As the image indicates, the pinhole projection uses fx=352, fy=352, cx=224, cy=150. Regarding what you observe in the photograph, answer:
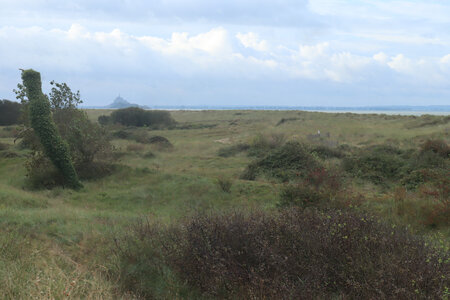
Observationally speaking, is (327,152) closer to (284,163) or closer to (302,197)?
(284,163)

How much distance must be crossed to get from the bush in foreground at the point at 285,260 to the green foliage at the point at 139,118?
5480cm

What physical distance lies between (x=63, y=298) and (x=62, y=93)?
16.6 metres

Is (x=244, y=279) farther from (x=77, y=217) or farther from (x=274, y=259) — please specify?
(x=77, y=217)

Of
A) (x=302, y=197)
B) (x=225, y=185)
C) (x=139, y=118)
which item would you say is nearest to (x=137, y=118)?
(x=139, y=118)

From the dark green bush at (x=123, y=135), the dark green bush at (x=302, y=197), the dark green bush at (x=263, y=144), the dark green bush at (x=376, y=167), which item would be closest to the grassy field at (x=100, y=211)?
the dark green bush at (x=302, y=197)

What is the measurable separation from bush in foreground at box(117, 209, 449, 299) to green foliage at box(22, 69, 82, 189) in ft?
34.6

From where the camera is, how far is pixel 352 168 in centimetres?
1691

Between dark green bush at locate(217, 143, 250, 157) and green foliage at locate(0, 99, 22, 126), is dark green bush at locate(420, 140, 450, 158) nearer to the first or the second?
dark green bush at locate(217, 143, 250, 157)

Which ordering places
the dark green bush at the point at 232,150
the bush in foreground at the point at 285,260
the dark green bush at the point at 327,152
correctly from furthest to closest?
1. the dark green bush at the point at 232,150
2. the dark green bush at the point at 327,152
3. the bush in foreground at the point at 285,260

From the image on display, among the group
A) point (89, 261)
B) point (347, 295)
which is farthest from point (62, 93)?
point (347, 295)

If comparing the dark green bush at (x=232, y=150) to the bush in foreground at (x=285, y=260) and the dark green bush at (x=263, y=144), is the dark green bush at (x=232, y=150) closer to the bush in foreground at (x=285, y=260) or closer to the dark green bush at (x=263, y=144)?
the dark green bush at (x=263, y=144)


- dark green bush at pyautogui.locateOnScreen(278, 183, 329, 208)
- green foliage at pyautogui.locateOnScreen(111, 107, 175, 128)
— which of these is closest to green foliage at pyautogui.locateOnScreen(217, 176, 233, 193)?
dark green bush at pyautogui.locateOnScreen(278, 183, 329, 208)

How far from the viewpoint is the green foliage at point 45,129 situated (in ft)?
50.3

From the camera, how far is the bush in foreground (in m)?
4.43
